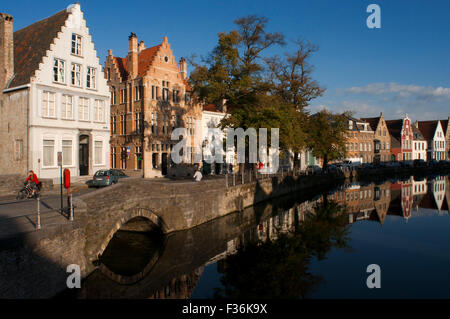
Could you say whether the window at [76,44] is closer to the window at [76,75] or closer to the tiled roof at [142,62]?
the window at [76,75]

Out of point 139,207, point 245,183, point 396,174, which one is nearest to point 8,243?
point 139,207

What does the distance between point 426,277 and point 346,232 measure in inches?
328

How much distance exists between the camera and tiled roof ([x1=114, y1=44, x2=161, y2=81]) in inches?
1505

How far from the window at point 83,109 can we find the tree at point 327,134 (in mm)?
27320

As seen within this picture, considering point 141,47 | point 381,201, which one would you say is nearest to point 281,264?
point 381,201

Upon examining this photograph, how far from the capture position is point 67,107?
27656mm

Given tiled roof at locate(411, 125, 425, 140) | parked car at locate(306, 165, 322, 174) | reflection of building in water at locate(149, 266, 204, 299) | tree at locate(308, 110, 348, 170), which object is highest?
tiled roof at locate(411, 125, 425, 140)

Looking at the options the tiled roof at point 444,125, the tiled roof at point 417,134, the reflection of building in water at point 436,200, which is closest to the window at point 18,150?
the reflection of building in water at point 436,200

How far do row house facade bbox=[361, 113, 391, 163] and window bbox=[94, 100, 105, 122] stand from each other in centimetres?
6841

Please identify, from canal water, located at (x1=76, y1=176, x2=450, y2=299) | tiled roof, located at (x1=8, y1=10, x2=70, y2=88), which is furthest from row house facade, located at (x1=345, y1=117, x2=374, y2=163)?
tiled roof, located at (x1=8, y1=10, x2=70, y2=88)

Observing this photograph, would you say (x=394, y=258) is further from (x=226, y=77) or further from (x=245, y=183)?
(x=226, y=77)

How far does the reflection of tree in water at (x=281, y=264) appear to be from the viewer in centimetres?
1340

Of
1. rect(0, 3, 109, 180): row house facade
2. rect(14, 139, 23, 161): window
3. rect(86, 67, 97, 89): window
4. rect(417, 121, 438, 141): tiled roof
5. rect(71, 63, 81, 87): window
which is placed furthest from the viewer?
rect(417, 121, 438, 141): tiled roof

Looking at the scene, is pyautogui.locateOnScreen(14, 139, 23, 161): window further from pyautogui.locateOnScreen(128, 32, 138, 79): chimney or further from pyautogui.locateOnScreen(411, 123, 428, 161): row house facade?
pyautogui.locateOnScreen(411, 123, 428, 161): row house facade
